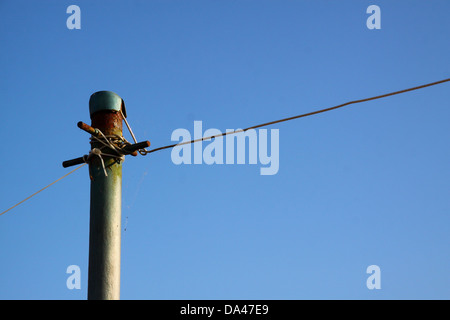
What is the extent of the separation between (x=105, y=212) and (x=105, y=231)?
179mm

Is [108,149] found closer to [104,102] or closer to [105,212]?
[104,102]

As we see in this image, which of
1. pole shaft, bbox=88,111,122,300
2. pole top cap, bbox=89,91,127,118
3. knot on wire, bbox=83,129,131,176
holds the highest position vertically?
pole top cap, bbox=89,91,127,118

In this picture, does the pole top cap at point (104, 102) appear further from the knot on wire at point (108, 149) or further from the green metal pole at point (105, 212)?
the knot on wire at point (108, 149)

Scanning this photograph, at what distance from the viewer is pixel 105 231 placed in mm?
5770

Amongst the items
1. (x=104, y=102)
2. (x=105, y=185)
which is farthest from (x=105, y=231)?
(x=104, y=102)

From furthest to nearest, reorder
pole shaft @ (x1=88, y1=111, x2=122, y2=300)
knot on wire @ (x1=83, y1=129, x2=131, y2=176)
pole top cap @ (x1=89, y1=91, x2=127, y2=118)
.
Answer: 1. pole top cap @ (x1=89, y1=91, x2=127, y2=118)
2. knot on wire @ (x1=83, y1=129, x2=131, y2=176)
3. pole shaft @ (x1=88, y1=111, x2=122, y2=300)

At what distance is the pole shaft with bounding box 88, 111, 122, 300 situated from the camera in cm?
563

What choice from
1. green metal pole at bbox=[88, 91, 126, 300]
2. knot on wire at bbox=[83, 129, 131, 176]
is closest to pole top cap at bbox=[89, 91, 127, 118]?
green metal pole at bbox=[88, 91, 126, 300]

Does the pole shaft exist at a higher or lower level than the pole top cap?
lower

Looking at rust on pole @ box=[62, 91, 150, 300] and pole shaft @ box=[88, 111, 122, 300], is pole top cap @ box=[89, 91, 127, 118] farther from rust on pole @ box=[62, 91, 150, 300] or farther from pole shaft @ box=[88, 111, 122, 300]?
pole shaft @ box=[88, 111, 122, 300]

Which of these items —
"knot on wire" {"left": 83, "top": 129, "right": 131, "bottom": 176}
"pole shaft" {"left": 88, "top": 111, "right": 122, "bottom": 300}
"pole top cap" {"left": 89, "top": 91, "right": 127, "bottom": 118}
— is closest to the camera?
"pole shaft" {"left": 88, "top": 111, "right": 122, "bottom": 300}

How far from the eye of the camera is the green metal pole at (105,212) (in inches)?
222
